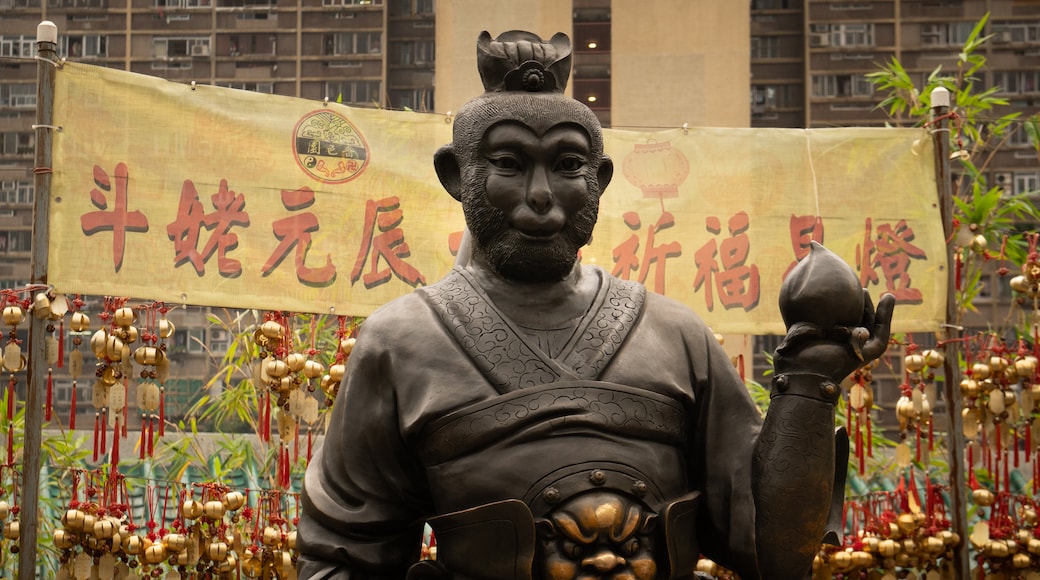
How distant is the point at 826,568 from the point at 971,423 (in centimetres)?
95

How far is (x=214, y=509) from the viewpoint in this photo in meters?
4.96

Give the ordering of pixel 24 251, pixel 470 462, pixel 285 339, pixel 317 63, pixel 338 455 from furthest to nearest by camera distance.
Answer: pixel 317 63 < pixel 24 251 < pixel 285 339 < pixel 338 455 < pixel 470 462

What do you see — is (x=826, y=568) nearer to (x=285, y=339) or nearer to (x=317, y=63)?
(x=285, y=339)

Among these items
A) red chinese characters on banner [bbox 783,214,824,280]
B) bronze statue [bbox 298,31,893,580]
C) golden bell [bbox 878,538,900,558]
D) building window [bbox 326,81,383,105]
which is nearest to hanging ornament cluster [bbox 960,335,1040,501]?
golden bell [bbox 878,538,900,558]

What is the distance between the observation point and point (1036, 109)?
9.23m

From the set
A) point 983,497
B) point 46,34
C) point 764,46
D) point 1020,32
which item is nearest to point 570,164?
point 46,34

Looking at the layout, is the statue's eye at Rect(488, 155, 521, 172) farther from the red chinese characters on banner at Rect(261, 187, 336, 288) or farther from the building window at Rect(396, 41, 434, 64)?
the building window at Rect(396, 41, 434, 64)

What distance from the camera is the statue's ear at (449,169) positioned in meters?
2.60

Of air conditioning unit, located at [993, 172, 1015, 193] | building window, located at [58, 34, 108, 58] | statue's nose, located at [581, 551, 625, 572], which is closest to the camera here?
statue's nose, located at [581, 551, 625, 572]

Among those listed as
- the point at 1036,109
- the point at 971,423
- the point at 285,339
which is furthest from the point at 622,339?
the point at 1036,109

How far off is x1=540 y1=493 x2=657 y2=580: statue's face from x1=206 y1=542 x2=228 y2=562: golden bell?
3.07 m

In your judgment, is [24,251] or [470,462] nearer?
[470,462]

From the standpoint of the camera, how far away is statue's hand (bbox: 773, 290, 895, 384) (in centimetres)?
225

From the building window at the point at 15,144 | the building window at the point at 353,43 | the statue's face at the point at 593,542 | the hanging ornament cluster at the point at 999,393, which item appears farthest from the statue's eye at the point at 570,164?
the building window at the point at 15,144
